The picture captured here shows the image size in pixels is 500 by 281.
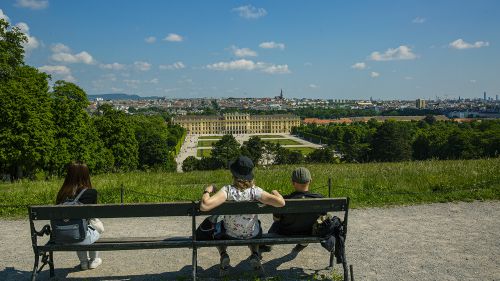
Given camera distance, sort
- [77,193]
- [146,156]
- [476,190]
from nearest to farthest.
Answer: [77,193], [476,190], [146,156]

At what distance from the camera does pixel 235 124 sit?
133 meters

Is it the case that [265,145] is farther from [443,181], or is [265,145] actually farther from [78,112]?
[443,181]

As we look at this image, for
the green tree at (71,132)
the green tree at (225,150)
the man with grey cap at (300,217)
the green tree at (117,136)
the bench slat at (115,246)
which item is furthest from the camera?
the green tree at (225,150)

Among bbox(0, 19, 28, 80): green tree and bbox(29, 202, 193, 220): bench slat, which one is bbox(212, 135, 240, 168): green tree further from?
bbox(29, 202, 193, 220): bench slat

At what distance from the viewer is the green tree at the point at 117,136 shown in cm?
3312

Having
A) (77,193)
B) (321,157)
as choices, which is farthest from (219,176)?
(321,157)

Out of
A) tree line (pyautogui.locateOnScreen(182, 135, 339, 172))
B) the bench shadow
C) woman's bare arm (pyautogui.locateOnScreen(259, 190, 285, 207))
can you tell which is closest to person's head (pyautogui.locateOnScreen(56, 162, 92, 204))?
the bench shadow

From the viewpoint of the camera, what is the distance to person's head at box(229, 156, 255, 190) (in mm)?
4242

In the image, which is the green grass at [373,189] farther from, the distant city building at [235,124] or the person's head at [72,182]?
the distant city building at [235,124]

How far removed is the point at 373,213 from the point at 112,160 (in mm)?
26110

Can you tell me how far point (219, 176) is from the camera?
12.5 m

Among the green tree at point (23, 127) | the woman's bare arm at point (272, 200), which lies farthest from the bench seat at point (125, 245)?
the green tree at point (23, 127)

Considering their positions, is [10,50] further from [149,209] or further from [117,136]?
[149,209]

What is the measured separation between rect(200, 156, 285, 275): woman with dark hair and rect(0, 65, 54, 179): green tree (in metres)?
17.2
